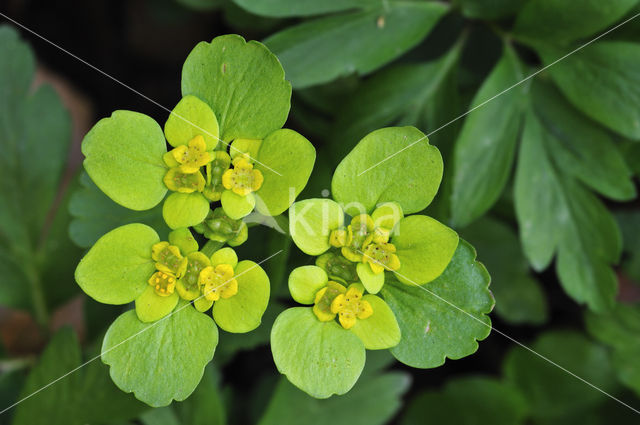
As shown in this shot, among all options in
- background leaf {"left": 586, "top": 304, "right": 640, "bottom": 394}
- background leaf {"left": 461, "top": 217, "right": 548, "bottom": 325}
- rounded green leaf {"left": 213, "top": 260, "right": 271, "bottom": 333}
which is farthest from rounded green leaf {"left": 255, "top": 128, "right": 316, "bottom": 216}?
background leaf {"left": 586, "top": 304, "right": 640, "bottom": 394}

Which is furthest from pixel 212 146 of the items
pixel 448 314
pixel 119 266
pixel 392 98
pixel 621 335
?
pixel 621 335

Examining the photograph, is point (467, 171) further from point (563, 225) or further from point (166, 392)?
point (166, 392)

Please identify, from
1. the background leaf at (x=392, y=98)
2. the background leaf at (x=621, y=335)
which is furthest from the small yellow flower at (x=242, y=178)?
the background leaf at (x=621, y=335)

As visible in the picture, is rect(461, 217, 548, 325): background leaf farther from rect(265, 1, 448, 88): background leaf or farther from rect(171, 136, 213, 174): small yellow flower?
rect(171, 136, 213, 174): small yellow flower

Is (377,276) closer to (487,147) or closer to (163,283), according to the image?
(163,283)

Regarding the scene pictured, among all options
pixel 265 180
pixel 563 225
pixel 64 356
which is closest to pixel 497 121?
A: pixel 563 225
